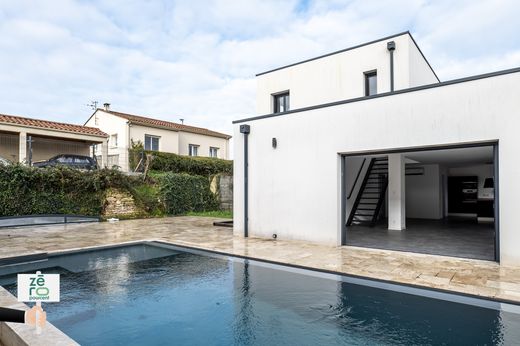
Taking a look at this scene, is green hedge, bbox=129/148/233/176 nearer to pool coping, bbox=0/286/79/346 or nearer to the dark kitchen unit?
the dark kitchen unit

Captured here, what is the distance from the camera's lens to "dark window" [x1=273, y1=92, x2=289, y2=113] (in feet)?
45.4

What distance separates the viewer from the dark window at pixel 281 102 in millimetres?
13852

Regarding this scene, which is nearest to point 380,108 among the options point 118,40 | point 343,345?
point 343,345

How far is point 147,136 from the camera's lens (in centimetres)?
2423

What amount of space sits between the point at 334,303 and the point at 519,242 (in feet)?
12.5

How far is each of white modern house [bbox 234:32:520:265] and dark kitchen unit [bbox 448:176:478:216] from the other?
42cm

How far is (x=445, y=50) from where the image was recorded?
1484 cm

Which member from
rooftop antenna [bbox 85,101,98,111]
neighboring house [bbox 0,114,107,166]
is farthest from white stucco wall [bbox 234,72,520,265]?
rooftop antenna [bbox 85,101,98,111]

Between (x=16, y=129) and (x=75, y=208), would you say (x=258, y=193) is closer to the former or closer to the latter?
(x=75, y=208)

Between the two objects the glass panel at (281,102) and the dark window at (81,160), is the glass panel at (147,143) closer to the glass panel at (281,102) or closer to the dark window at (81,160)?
the dark window at (81,160)

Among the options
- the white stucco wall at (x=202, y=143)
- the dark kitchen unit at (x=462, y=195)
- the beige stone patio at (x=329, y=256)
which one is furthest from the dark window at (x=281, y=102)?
the white stucco wall at (x=202, y=143)

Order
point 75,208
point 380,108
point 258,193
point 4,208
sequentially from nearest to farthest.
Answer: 1. point 380,108
2. point 258,193
3. point 4,208
4. point 75,208

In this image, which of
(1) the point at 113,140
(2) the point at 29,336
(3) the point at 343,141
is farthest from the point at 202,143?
(2) the point at 29,336

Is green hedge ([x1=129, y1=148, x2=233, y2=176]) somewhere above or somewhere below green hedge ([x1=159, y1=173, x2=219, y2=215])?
above
